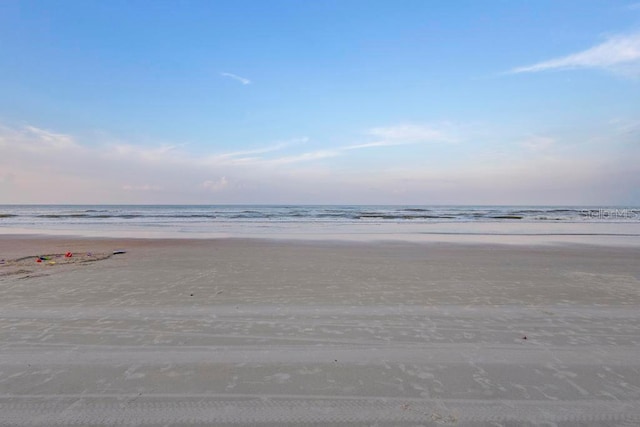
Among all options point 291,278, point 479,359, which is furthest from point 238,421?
point 291,278

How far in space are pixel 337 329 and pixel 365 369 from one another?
1.38m

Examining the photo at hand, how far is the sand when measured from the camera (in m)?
3.36

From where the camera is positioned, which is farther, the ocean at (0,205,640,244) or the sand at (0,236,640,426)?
the ocean at (0,205,640,244)

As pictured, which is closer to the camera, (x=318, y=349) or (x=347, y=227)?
(x=318, y=349)

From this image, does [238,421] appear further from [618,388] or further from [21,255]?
[21,255]

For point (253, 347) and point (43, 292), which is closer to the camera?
point (253, 347)

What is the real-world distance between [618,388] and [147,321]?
6.30 meters

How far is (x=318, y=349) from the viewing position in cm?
476

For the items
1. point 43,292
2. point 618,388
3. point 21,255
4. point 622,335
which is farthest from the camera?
point 21,255

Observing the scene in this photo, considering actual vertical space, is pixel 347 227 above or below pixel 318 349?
above

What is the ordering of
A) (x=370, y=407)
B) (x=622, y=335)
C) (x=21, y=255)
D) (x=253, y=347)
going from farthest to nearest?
(x=21, y=255), (x=622, y=335), (x=253, y=347), (x=370, y=407)

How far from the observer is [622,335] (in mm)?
5258

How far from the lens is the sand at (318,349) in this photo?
11.0ft

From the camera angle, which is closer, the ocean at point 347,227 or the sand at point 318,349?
the sand at point 318,349
